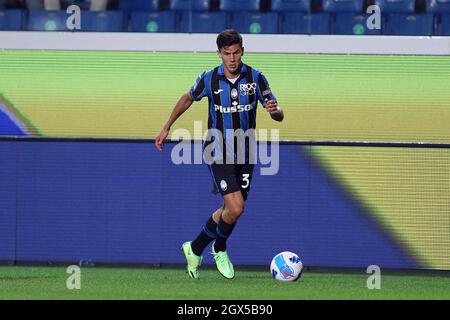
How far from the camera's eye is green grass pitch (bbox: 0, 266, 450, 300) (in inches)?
320

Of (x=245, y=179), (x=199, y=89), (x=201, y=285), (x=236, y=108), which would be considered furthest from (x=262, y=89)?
(x=201, y=285)

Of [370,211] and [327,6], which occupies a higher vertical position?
[327,6]

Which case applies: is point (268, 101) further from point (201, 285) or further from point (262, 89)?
point (201, 285)

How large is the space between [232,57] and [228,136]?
62cm

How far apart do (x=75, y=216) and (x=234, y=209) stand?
2.13 m

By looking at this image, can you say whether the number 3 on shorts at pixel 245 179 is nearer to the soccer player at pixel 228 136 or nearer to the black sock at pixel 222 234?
the soccer player at pixel 228 136

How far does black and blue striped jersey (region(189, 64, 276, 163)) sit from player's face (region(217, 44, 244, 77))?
67 millimetres

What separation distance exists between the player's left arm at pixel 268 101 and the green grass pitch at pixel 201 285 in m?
1.26

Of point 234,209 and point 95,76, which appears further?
point 95,76

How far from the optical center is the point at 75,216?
10.7 m

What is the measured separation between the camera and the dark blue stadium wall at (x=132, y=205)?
1051cm

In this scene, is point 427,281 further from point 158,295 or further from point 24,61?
point 24,61

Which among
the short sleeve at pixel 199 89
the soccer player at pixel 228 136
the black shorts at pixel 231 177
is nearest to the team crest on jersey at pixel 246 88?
the soccer player at pixel 228 136

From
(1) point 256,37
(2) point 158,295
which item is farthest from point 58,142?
(1) point 256,37
